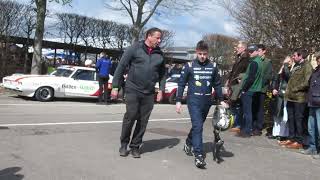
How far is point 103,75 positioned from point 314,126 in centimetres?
1079

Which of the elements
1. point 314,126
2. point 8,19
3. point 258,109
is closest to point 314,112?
point 314,126

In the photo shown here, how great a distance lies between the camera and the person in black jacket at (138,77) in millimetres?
8711

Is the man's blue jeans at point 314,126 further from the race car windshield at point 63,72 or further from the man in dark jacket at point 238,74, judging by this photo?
the race car windshield at point 63,72

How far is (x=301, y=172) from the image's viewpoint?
8.68 m

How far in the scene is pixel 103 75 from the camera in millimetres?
19672

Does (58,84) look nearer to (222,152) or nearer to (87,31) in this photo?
(222,152)

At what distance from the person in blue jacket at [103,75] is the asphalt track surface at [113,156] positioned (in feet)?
20.1

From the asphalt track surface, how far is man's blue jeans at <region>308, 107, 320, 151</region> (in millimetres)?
325

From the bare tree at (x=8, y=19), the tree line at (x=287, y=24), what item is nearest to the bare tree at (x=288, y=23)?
the tree line at (x=287, y=24)

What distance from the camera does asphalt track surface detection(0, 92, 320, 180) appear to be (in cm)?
768

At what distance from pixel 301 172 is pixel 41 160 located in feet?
12.6

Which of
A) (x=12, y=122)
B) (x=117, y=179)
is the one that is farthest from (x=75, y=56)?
(x=117, y=179)

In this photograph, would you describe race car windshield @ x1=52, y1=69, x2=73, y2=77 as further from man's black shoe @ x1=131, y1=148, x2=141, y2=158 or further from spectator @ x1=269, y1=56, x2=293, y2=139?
man's black shoe @ x1=131, y1=148, x2=141, y2=158

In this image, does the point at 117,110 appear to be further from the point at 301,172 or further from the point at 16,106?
the point at 301,172
